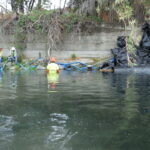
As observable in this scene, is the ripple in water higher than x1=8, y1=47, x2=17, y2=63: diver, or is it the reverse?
x1=8, y1=47, x2=17, y2=63: diver

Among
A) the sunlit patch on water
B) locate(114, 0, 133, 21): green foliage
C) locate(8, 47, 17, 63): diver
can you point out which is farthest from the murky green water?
locate(8, 47, 17, 63): diver

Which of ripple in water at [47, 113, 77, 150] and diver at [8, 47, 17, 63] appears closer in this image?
ripple in water at [47, 113, 77, 150]

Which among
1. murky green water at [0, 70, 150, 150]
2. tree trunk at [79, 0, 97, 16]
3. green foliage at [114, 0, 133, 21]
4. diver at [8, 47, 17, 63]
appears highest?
tree trunk at [79, 0, 97, 16]

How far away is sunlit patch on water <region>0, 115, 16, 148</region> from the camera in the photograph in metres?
3.41

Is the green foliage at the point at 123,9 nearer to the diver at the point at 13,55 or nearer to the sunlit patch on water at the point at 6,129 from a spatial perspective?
the diver at the point at 13,55

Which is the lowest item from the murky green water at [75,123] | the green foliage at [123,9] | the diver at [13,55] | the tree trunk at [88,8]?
the murky green water at [75,123]

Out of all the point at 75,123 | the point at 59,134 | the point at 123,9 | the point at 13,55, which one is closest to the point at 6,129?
the point at 59,134

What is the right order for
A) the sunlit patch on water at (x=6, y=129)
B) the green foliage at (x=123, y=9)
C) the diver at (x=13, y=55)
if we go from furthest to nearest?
the diver at (x=13, y=55)
the green foliage at (x=123, y=9)
the sunlit patch on water at (x=6, y=129)

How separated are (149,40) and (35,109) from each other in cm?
1322

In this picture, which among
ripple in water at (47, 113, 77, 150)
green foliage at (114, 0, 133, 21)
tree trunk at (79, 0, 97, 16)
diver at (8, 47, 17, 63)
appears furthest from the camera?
diver at (8, 47, 17, 63)

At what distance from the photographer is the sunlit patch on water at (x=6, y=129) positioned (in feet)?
11.2

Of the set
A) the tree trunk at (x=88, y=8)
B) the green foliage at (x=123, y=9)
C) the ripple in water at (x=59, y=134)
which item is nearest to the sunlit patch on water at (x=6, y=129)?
the ripple in water at (x=59, y=134)

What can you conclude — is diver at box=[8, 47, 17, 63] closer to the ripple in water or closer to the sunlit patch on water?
the sunlit patch on water

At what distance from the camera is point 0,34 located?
2067 cm
